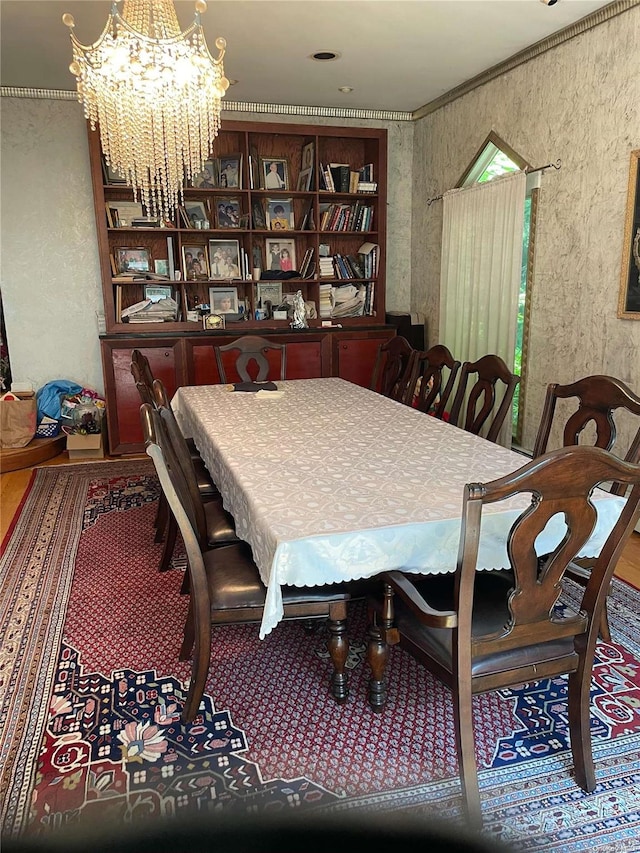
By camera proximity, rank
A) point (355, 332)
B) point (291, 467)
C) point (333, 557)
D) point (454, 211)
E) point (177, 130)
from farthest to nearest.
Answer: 1. point (355, 332)
2. point (454, 211)
3. point (177, 130)
4. point (291, 467)
5. point (333, 557)

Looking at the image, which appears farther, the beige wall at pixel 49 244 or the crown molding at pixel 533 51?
the beige wall at pixel 49 244

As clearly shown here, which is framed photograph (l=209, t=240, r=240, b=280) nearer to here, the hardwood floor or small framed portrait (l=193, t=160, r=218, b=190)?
small framed portrait (l=193, t=160, r=218, b=190)

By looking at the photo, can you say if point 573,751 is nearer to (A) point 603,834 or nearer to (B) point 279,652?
(A) point 603,834

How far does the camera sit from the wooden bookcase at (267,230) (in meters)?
4.75

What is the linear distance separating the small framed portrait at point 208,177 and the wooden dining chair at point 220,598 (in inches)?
137

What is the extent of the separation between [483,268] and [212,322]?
2.04 meters

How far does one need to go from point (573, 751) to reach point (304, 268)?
418 centimetres

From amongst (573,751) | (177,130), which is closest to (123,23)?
(177,130)

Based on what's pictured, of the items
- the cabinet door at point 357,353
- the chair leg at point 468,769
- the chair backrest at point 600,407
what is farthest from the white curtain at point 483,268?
the chair leg at point 468,769

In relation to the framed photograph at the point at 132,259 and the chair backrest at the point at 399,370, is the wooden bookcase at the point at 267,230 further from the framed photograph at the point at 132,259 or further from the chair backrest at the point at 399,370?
the chair backrest at the point at 399,370

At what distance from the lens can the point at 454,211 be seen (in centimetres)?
474

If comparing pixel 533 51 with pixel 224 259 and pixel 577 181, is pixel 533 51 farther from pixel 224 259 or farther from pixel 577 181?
pixel 224 259

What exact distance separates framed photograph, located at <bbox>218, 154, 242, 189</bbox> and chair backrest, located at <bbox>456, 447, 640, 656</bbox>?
4232 mm

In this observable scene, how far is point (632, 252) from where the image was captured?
3.13m
